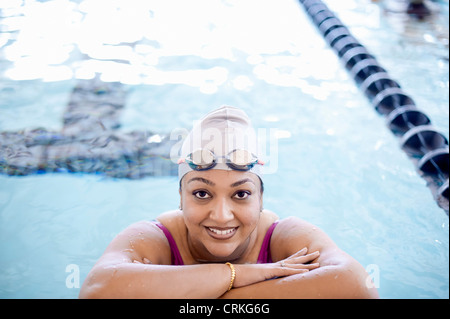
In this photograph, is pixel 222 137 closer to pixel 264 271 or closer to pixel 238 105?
pixel 264 271

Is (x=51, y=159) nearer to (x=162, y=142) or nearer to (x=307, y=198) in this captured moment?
(x=162, y=142)

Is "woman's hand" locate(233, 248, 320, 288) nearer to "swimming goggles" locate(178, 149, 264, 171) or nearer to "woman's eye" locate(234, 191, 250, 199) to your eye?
"woman's eye" locate(234, 191, 250, 199)

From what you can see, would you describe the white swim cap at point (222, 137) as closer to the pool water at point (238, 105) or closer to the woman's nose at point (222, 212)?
the woman's nose at point (222, 212)

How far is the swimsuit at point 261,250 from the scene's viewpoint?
241 cm

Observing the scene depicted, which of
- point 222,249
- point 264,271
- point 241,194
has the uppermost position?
point 241,194

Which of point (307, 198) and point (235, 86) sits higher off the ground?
point (235, 86)

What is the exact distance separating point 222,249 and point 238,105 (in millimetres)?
4158

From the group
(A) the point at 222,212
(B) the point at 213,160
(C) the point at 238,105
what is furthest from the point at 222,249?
(C) the point at 238,105

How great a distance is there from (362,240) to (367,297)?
85.0 inches

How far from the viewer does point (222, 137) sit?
2139 mm

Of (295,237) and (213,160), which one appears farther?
(295,237)

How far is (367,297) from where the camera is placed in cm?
190

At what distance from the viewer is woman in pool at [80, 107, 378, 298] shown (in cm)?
185

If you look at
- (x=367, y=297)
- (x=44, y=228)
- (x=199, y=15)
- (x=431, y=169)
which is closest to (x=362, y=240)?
(x=431, y=169)
